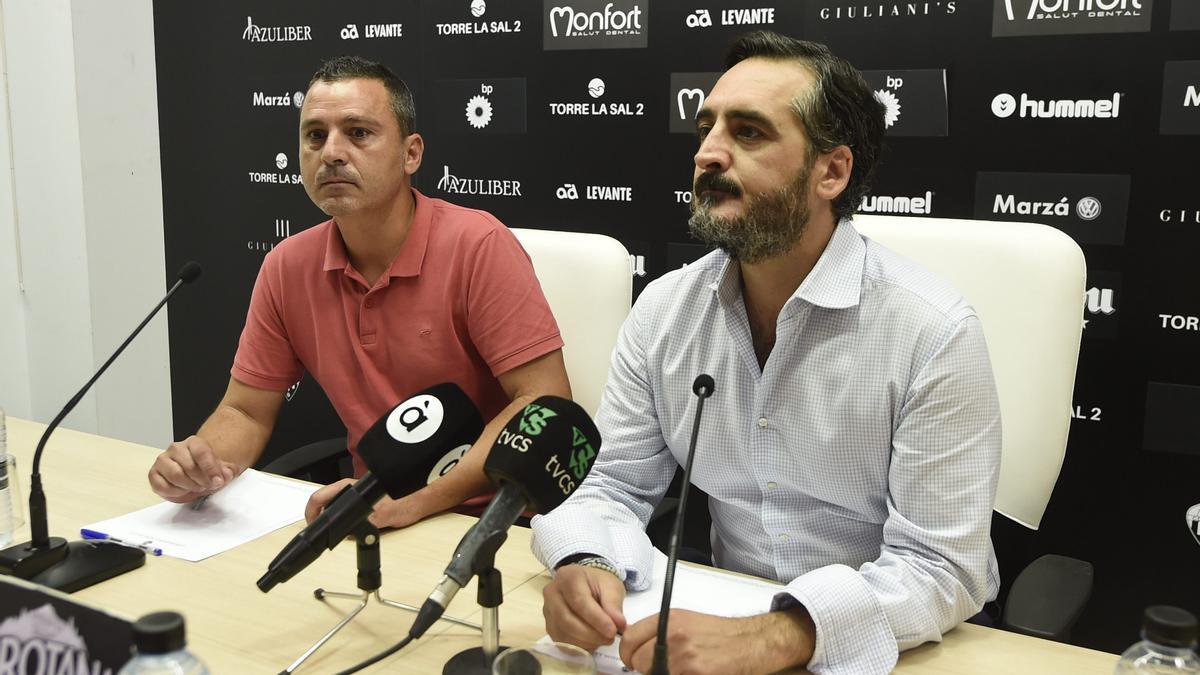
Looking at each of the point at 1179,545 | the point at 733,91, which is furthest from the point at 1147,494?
the point at 733,91

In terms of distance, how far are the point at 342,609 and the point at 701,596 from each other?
1.52 ft

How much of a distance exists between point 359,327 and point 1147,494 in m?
1.84

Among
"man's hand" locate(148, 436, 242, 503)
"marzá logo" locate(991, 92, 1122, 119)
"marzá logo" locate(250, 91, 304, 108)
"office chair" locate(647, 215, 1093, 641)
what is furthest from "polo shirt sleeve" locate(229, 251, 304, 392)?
"marzá logo" locate(991, 92, 1122, 119)

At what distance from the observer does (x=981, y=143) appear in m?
2.35

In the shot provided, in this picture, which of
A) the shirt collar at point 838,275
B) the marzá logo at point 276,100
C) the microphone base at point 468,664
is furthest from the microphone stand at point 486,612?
the marzá logo at point 276,100

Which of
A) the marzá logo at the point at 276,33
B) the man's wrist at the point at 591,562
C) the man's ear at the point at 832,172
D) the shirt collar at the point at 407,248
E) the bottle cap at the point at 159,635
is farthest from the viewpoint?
the marzá logo at the point at 276,33

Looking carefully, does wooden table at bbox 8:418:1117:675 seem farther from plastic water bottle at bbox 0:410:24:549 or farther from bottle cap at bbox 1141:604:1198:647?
bottle cap at bbox 1141:604:1198:647

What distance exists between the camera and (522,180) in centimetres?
296

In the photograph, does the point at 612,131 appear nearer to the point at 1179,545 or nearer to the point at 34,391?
the point at 1179,545

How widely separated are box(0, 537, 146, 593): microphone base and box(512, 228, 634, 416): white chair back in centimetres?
89

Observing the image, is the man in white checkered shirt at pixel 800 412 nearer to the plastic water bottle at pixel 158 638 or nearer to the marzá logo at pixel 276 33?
the plastic water bottle at pixel 158 638

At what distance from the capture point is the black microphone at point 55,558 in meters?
1.32

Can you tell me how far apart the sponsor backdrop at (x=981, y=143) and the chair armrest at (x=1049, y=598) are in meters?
0.26

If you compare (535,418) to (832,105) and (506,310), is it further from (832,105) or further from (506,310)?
(506,310)
